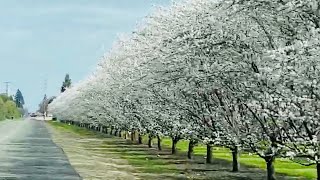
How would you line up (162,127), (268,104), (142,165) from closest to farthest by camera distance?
(268,104) → (142,165) → (162,127)

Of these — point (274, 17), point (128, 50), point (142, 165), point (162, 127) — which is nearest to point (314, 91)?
point (274, 17)

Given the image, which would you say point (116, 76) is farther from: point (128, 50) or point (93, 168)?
point (93, 168)

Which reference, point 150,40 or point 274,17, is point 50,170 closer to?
point 150,40

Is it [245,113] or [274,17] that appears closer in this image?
[274,17]

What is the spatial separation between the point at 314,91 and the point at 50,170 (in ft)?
56.9

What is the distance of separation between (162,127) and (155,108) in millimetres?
2350

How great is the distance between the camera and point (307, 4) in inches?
468

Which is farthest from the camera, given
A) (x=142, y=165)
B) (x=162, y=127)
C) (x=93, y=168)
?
(x=162, y=127)

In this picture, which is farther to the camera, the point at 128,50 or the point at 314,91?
the point at 128,50

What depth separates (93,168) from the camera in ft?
100

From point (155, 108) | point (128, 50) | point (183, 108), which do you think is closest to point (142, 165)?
point (155, 108)

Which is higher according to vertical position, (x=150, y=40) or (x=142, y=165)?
(x=150, y=40)

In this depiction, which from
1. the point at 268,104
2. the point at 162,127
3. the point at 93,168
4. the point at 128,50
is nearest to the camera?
the point at 268,104

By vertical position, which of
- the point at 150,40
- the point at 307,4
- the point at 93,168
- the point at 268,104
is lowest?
the point at 93,168
